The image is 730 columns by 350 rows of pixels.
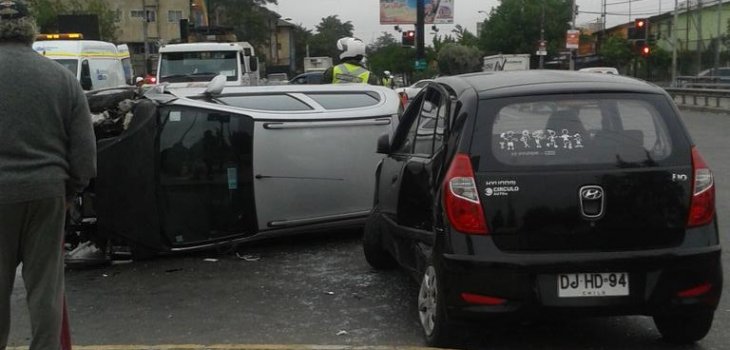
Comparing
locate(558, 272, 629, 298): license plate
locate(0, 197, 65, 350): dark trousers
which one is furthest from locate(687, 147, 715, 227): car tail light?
locate(0, 197, 65, 350): dark trousers

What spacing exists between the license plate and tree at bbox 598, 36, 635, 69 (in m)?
55.9

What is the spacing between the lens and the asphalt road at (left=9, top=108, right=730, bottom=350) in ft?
16.7

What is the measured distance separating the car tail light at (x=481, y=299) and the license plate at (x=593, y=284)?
1.02 ft

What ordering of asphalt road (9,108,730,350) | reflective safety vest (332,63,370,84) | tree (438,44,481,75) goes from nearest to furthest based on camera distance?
asphalt road (9,108,730,350) → reflective safety vest (332,63,370,84) → tree (438,44,481,75)

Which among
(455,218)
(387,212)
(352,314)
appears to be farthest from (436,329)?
(387,212)

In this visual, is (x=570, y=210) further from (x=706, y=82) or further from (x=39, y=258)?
(x=706, y=82)

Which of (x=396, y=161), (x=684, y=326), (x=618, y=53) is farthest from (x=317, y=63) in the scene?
(x=684, y=326)

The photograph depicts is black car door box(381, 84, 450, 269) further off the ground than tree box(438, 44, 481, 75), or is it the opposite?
tree box(438, 44, 481, 75)

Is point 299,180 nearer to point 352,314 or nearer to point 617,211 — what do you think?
point 352,314

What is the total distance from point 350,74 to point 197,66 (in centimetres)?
1036

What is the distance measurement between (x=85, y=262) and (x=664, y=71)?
160 ft

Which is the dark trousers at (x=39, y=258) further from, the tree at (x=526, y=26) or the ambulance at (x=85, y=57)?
the tree at (x=526, y=26)

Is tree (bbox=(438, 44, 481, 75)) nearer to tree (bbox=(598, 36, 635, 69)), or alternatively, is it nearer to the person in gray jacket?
the person in gray jacket

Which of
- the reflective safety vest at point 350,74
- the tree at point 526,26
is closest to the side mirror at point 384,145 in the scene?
the reflective safety vest at point 350,74
